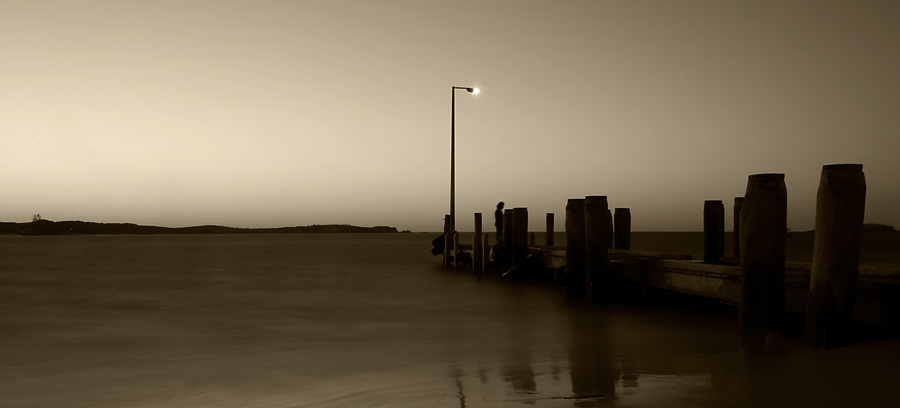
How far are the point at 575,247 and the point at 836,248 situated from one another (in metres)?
7.00

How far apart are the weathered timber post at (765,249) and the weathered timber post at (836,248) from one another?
673 mm

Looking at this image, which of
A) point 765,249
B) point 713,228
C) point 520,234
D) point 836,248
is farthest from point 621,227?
point 836,248

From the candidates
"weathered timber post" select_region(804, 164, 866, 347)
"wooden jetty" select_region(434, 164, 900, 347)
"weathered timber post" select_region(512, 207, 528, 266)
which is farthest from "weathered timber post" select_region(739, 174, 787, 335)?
"weathered timber post" select_region(512, 207, 528, 266)

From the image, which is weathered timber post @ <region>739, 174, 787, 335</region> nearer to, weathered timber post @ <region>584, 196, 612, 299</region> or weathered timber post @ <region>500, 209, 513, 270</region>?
weathered timber post @ <region>584, 196, 612, 299</region>

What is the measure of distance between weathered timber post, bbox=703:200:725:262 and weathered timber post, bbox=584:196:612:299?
163 cm

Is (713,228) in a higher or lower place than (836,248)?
higher

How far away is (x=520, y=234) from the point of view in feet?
58.7

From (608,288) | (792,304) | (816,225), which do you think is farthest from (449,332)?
(816,225)

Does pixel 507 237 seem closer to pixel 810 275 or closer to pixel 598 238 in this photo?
pixel 598 238

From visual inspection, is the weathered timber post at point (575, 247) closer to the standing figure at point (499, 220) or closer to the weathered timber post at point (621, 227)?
the weathered timber post at point (621, 227)

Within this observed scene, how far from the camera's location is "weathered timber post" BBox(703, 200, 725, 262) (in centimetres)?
1180

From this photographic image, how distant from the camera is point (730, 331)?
Answer: 8.96m

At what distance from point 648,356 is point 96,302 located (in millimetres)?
13299

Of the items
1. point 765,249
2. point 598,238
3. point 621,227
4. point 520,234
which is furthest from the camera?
point 520,234
